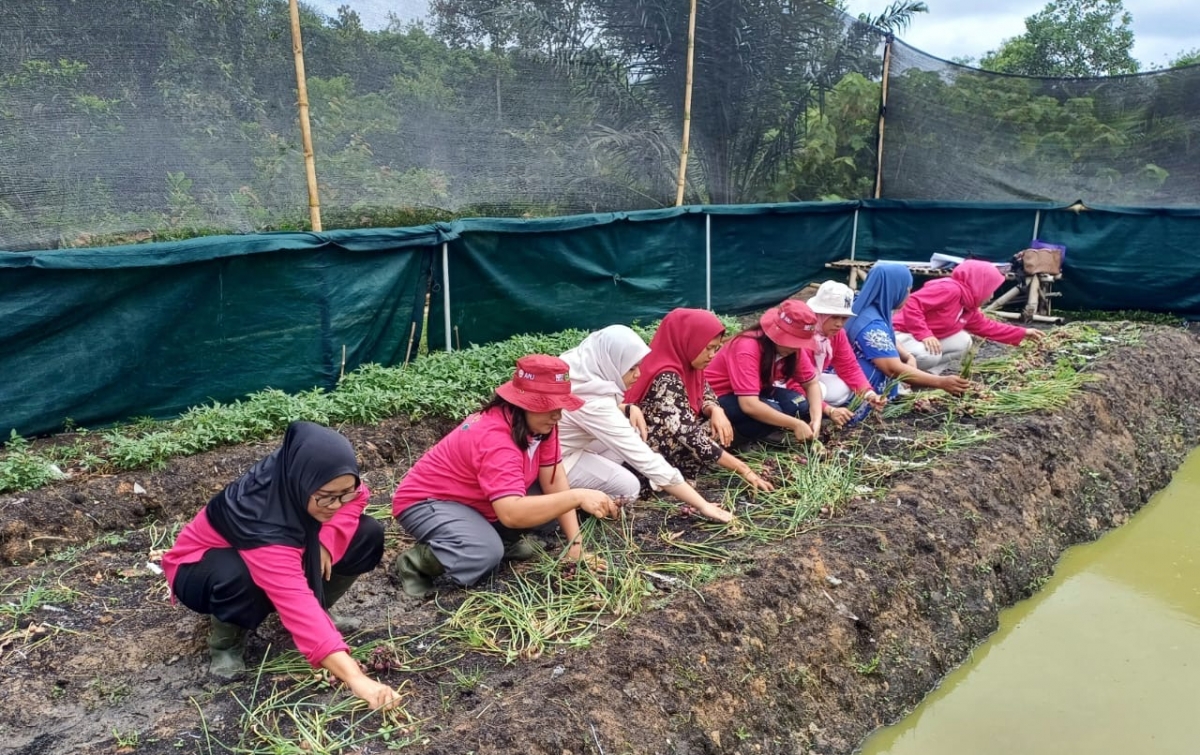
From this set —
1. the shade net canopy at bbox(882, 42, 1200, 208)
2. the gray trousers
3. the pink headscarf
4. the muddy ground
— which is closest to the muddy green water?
the muddy ground

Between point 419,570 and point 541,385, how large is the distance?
89 cm

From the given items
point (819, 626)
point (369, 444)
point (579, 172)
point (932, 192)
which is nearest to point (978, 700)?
point (819, 626)

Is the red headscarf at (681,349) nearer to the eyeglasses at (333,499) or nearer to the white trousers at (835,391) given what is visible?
the white trousers at (835,391)

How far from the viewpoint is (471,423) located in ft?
10.3

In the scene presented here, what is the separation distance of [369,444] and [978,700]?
3.24 metres

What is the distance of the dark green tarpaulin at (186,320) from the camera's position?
4512 millimetres

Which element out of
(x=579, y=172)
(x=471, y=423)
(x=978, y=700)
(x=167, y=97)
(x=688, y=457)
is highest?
(x=167, y=97)

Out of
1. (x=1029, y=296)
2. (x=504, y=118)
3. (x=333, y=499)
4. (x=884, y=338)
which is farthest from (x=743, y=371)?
(x=1029, y=296)

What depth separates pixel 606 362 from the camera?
12.2 feet

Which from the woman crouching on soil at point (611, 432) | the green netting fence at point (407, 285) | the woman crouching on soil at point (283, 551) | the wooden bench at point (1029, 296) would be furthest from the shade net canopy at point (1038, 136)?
the woman crouching on soil at point (283, 551)

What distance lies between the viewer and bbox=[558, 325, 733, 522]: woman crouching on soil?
141 inches

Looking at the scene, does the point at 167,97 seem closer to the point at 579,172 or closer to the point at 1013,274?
the point at 579,172

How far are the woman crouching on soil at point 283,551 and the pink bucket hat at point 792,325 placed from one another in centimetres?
239

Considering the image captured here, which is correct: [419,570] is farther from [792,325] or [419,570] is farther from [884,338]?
[884,338]
